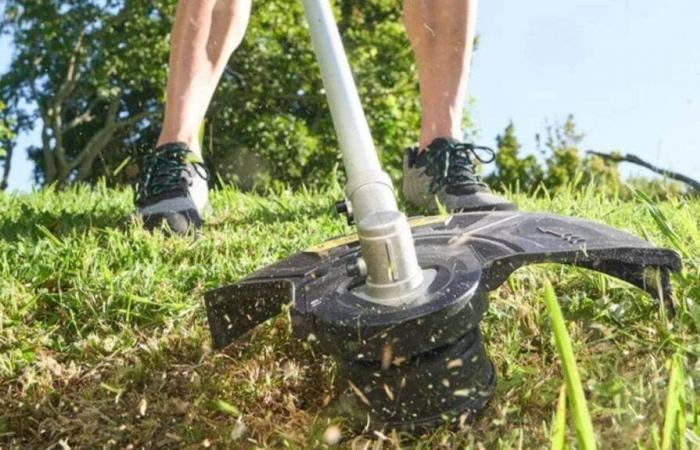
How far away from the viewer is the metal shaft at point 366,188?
4.89 ft

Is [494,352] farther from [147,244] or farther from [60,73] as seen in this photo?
[60,73]

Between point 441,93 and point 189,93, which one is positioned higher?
point 189,93

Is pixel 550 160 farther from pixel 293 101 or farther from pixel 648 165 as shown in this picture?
pixel 648 165

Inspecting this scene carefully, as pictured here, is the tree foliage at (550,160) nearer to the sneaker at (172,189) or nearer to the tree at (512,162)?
the tree at (512,162)

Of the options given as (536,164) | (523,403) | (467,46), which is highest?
(467,46)

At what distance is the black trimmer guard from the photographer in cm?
141

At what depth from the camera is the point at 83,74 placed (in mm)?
16703

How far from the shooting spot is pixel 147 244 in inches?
104

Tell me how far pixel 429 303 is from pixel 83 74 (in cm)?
1632

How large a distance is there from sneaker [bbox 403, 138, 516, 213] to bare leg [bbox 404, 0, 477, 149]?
0.26ft

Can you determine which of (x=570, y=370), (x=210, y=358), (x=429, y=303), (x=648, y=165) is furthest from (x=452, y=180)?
(x=570, y=370)

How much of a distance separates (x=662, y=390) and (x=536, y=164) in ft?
69.1

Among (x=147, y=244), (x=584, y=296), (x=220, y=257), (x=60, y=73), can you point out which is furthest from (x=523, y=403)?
(x=60, y=73)

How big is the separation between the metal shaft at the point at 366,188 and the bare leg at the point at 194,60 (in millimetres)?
1443
